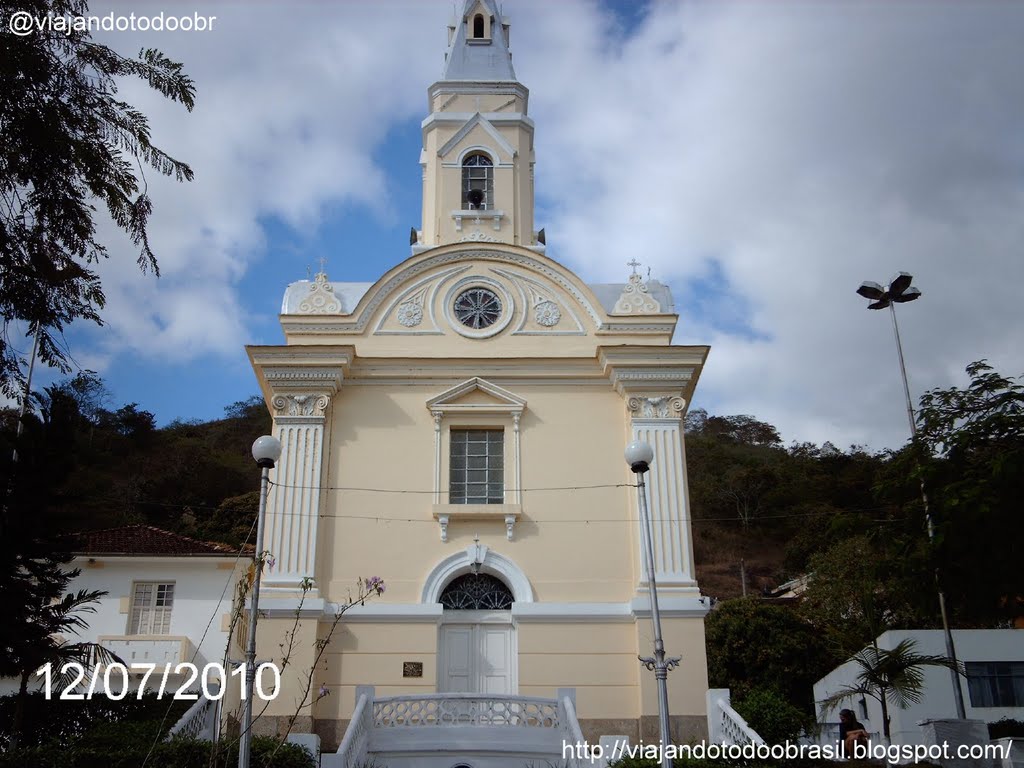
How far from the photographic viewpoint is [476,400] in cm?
1988

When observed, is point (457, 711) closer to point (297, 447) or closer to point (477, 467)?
point (477, 467)

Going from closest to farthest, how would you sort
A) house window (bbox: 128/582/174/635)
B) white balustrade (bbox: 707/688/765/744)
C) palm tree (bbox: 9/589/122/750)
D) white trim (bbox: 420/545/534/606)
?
palm tree (bbox: 9/589/122/750) → white balustrade (bbox: 707/688/765/744) → white trim (bbox: 420/545/534/606) → house window (bbox: 128/582/174/635)

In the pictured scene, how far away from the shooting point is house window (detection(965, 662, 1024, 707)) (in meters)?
24.2

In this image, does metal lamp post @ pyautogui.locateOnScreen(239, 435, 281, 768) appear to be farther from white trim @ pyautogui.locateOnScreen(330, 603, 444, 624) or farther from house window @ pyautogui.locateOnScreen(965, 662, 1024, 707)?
house window @ pyautogui.locateOnScreen(965, 662, 1024, 707)

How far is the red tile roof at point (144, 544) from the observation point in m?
27.1

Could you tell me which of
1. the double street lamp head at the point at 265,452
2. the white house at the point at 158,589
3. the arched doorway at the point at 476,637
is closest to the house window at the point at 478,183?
the arched doorway at the point at 476,637

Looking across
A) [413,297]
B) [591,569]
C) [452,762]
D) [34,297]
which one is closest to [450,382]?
[413,297]

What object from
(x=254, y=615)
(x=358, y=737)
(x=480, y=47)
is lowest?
(x=358, y=737)

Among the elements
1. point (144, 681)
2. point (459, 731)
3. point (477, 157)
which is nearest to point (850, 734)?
point (459, 731)

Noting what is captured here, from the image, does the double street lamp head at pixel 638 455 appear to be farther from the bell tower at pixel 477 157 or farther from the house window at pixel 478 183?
the house window at pixel 478 183

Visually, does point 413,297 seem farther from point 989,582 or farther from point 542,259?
point 989,582

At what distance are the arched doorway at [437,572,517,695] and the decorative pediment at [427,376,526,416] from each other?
3.09 meters

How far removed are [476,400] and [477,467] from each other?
1.28 meters

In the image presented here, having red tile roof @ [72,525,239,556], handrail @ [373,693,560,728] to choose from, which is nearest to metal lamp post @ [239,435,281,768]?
handrail @ [373,693,560,728]
